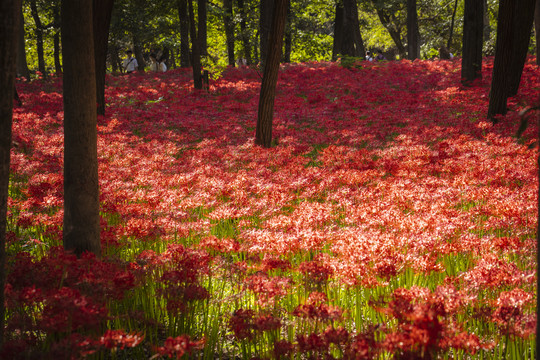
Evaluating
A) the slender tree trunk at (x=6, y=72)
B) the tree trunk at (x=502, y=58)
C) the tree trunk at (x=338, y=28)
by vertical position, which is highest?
the tree trunk at (x=338, y=28)

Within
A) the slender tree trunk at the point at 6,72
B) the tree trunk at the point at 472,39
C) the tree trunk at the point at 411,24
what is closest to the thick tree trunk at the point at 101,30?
the slender tree trunk at the point at 6,72

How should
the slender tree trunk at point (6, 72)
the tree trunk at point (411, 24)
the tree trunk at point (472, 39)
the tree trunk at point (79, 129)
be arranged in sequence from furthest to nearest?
1. the tree trunk at point (411, 24)
2. the tree trunk at point (472, 39)
3. the tree trunk at point (79, 129)
4. the slender tree trunk at point (6, 72)

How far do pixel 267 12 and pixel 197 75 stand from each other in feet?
20.1

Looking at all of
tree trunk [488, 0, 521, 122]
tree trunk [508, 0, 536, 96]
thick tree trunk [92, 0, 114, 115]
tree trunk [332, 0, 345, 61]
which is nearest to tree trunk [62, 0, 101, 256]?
thick tree trunk [92, 0, 114, 115]

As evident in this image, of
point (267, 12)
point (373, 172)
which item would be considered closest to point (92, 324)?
point (373, 172)

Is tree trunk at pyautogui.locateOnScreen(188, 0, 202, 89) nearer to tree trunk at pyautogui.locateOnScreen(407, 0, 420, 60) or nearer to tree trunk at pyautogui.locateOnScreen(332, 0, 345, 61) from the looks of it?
tree trunk at pyautogui.locateOnScreen(332, 0, 345, 61)

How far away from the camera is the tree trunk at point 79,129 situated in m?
3.36

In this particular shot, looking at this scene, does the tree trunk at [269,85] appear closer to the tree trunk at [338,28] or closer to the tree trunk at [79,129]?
Answer: the tree trunk at [79,129]

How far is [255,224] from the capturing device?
523 cm

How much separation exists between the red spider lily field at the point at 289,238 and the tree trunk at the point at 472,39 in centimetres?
125

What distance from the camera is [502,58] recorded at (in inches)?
425

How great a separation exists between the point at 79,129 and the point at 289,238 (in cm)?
221

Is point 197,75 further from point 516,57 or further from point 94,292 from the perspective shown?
point 94,292

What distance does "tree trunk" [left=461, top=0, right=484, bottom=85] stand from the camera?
50.6ft
